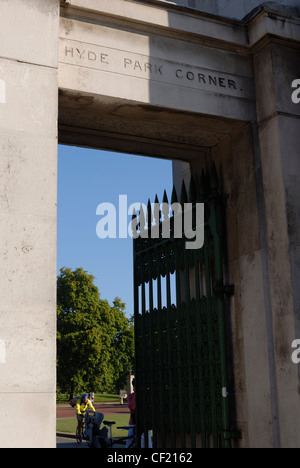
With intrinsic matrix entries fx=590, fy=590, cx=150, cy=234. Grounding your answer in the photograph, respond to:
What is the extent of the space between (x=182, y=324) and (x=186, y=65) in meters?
2.76

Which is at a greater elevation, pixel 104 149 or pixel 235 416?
pixel 104 149

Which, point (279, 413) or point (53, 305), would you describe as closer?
point (53, 305)

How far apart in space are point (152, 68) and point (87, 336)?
128 ft

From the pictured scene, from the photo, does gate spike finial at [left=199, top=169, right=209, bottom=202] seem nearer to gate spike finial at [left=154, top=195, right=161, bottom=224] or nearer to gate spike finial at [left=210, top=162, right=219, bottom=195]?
gate spike finial at [left=210, top=162, right=219, bottom=195]

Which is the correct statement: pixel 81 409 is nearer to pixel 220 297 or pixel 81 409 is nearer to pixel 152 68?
pixel 220 297

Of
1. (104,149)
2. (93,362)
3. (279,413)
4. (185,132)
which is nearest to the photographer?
(279,413)

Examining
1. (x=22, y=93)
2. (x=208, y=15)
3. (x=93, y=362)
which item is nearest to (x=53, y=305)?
(x=22, y=93)

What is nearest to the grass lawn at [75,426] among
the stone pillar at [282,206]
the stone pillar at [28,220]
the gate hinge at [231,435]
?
the gate hinge at [231,435]

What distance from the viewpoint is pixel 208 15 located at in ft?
19.4

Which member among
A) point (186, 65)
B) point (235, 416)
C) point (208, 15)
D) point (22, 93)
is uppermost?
point (208, 15)

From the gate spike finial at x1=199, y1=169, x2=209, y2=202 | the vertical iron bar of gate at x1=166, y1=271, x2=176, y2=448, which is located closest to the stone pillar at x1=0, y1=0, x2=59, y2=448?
the gate spike finial at x1=199, y1=169, x2=209, y2=202

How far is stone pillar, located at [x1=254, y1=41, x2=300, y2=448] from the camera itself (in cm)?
518

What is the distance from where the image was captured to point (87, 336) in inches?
1700

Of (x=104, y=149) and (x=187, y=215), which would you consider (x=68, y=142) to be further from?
(x=187, y=215)
